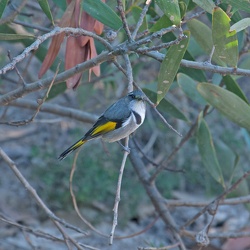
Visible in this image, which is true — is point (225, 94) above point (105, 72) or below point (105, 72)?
below

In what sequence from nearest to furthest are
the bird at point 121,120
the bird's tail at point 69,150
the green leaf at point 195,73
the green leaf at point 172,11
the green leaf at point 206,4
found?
1. the green leaf at point 172,11
2. the green leaf at point 206,4
3. the bird at point 121,120
4. the bird's tail at point 69,150
5. the green leaf at point 195,73

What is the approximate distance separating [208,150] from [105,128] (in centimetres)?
90

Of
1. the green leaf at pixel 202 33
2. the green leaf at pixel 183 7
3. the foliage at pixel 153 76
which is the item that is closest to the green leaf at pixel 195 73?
the foliage at pixel 153 76

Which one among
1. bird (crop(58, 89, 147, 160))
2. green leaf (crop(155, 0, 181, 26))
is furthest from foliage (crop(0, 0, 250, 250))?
bird (crop(58, 89, 147, 160))

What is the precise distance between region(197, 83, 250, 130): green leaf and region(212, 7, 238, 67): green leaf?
428 mm

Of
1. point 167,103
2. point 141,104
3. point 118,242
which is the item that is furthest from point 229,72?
point 118,242

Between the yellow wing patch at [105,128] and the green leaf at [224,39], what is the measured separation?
2.44ft

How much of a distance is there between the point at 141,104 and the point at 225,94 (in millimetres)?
428

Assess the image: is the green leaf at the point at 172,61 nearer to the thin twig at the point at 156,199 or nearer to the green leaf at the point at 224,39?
the green leaf at the point at 224,39

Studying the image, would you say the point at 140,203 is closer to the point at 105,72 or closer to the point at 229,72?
the point at 105,72

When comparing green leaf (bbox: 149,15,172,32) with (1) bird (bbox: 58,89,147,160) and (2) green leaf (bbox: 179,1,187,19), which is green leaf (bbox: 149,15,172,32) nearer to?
(2) green leaf (bbox: 179,1,187,19)

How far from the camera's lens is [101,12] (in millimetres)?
3053

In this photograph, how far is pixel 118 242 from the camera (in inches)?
215

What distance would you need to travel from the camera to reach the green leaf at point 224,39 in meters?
2.84
